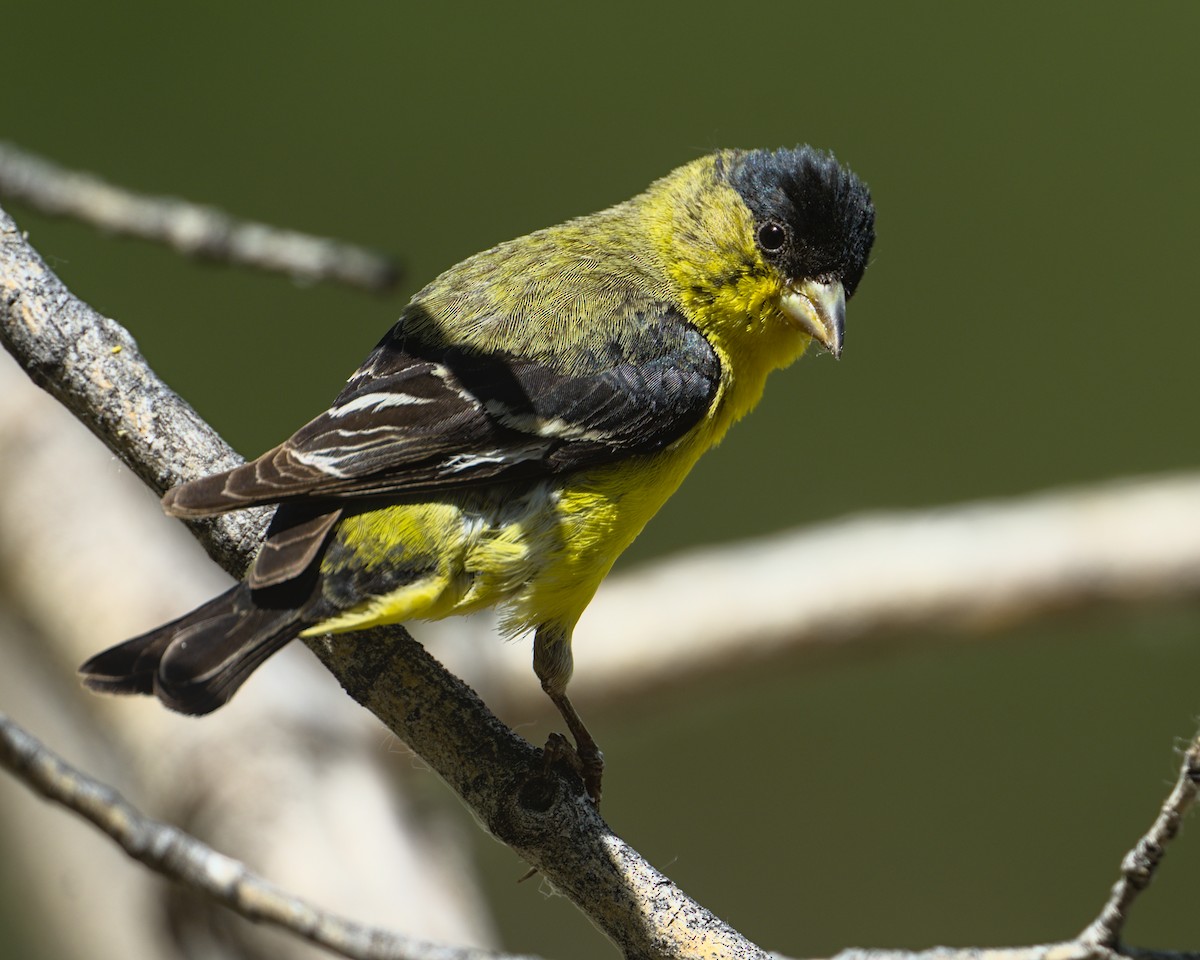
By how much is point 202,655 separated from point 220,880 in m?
0.69

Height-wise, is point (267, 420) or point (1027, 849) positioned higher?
point (267, 420)

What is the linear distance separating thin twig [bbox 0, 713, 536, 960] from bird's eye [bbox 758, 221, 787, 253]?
1.75 meters

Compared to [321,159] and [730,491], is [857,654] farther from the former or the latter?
[321,159]

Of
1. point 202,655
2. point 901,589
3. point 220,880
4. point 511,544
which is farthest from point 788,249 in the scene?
point 220,880

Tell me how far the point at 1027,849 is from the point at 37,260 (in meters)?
5.80

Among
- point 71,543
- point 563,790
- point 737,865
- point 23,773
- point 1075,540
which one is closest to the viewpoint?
point 23,773

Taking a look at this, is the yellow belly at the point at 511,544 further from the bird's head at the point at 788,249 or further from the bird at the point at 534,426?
the bird's head at the point at 788,249

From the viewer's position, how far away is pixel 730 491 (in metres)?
6.54

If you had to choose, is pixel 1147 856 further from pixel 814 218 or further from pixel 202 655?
pixel 814 218

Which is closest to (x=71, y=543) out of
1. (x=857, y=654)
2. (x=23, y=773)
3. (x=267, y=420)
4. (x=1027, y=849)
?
(x=857, y=654)

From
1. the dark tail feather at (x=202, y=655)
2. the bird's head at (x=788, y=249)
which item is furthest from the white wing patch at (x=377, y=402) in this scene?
the bird's head at (x=788, y=249)

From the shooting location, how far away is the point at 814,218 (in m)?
2.68

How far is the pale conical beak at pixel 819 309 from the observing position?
2.59 metres

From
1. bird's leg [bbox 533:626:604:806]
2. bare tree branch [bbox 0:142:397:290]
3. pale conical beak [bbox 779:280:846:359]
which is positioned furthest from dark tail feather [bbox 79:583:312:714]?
pale conical beak [bbox 779:280:846:359]
